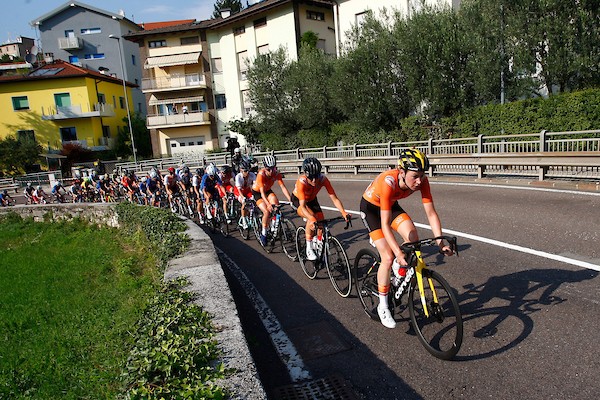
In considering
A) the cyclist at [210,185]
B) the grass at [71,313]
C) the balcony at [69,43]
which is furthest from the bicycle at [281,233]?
the balcony at [69,43]

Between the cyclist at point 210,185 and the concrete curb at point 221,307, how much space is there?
16.2 feet

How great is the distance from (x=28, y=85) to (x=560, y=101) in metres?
52.4

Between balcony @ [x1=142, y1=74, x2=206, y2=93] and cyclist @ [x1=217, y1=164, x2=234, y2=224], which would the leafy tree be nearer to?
balcony @ [x1=142, y1=74, x2=206, y2=93]

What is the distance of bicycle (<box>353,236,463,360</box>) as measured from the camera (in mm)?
3994

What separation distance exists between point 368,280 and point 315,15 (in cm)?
3892

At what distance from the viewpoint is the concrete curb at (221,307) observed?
2986 millimetres

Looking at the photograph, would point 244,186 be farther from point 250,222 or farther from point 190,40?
point 190,40

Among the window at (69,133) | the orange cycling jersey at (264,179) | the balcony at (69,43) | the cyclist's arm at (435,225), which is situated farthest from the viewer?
the balcony at (69,43)

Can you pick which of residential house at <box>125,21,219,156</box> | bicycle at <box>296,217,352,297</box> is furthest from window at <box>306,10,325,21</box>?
bicycle at <box>296,217,352,297</box>

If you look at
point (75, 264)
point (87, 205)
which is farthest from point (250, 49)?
point (75, 264)

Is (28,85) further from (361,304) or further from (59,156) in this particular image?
(361,304)

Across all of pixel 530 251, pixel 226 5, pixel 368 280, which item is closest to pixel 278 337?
pixel 368 280

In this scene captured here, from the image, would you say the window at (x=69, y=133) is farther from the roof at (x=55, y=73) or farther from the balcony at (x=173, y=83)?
the balcony at (x=173, y=83)

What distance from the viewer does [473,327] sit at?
452cm
